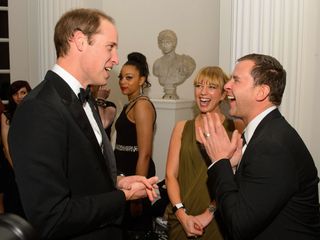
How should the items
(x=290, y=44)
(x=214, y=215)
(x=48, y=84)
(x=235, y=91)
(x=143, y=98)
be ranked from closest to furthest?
(x=48, y=84)
(x=235, y=91)
(x=214, y=215)
(x=290, y=44)
(x=143, y=98)

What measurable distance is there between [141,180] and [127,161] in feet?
5.78

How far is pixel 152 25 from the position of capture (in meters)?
5.68

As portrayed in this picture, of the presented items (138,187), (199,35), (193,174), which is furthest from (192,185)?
(199,35)

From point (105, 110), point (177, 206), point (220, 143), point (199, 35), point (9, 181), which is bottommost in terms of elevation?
point (9, 181)

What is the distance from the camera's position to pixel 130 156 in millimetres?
3438

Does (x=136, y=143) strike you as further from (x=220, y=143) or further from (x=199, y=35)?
(x=199, y=35)

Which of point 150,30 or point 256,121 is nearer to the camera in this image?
point 256,121

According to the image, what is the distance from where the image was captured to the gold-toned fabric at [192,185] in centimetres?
239

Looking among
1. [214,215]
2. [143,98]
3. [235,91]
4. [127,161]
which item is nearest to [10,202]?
[127,161]

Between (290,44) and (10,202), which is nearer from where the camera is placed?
(290,44)

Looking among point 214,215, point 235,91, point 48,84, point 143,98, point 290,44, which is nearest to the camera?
point 48,84

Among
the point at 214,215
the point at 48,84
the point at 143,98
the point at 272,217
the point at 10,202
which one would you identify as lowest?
the point at 10,202

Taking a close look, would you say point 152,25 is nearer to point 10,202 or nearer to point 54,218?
point 10,202

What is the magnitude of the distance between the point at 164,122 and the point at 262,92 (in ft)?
9.37
